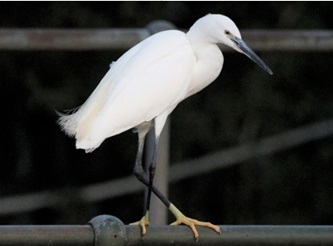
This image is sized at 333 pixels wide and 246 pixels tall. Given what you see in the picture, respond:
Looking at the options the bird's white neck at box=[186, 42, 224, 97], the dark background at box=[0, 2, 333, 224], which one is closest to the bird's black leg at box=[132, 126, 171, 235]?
the bird's white neck at box=[186, 42, 224, 97]

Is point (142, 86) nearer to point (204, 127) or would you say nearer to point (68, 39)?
point (68, 39)

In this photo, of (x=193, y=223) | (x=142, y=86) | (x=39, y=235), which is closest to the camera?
(x=39, y=235)

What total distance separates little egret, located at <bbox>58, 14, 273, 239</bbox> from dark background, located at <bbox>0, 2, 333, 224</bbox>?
1.94m

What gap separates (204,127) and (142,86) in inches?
85.0

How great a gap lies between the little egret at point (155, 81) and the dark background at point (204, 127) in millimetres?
1944

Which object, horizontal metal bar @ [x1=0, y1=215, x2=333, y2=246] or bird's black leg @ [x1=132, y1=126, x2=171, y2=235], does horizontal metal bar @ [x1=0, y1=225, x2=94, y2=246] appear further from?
bird's black leg @ [x1=132, y1=126, x2=171, y2=235]

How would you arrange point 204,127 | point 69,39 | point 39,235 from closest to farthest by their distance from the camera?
point 39,235 < point 69,39 < point 204,127

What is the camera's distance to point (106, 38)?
3.43 metres

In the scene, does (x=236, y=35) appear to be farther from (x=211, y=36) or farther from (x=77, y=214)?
(x=77, y=214)

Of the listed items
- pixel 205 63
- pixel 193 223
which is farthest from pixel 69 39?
pixel 193 223

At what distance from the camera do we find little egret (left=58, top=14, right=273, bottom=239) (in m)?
2.79

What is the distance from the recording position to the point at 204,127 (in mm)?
4992

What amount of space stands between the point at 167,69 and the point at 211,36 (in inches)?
4.8

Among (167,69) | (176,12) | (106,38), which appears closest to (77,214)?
(176,12)
